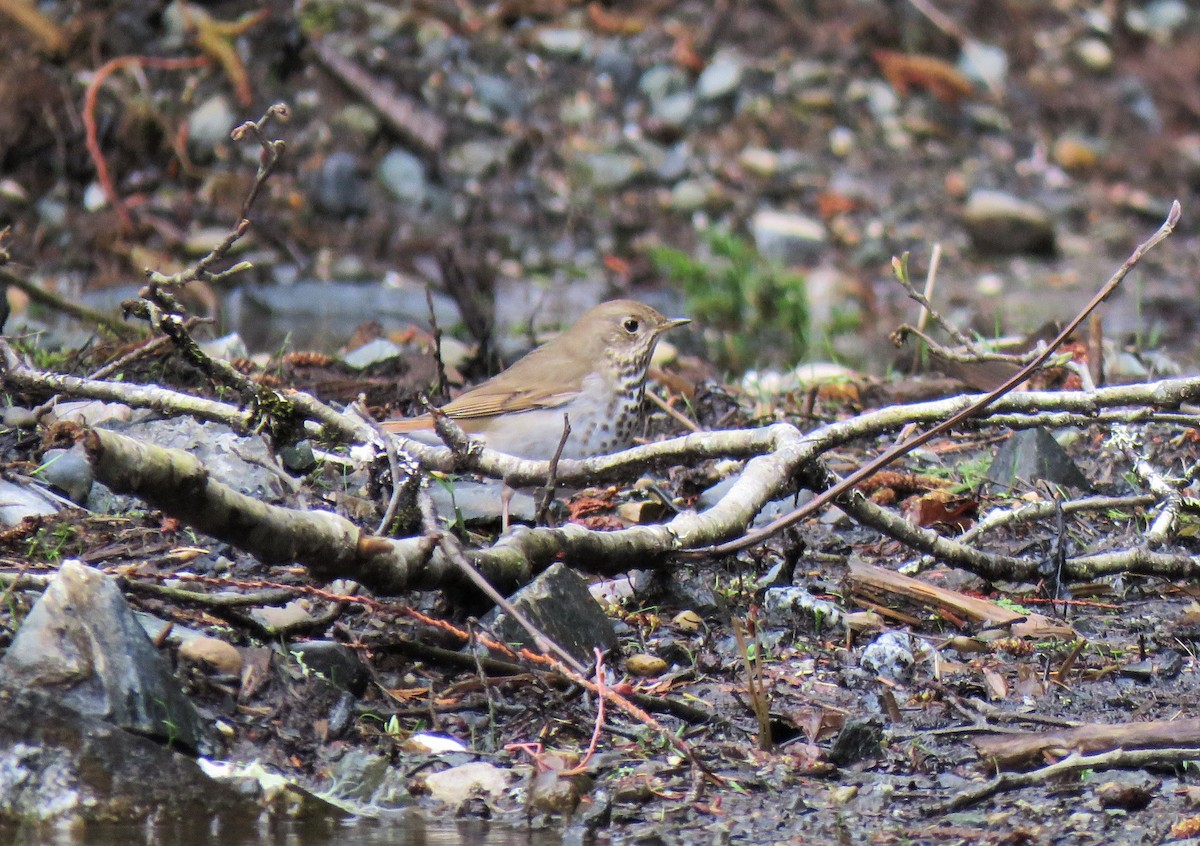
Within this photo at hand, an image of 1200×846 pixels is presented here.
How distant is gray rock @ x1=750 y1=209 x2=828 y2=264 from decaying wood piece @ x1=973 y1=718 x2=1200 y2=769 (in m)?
7.18

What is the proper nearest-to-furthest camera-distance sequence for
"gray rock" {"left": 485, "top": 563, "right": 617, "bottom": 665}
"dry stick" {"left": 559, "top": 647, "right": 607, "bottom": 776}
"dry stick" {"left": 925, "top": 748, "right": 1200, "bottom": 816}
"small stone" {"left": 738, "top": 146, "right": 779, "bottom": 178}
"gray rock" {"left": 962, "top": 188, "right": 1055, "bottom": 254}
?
1. "dry stick" {"left": 925, "top": 748, "right": 1200, "bottom": 816}
2. "dry stick" {"left": 559, "top": 647, "right": 607, "bottom": 776}
3. "gray rock" {"left": 485, "top": 563, "right": 617, "bottom": 665}
4. "gray rock" {"left": 962, "top": 188, "right": 1055, "bottom": 254}
5. "small stone" {"left": 738, "top": 146, "right": 779, "bottom": 178}

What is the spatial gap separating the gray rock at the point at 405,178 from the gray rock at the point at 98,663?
23.5 feet

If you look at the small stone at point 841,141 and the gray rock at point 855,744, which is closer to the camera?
the gray rock at point 855,744

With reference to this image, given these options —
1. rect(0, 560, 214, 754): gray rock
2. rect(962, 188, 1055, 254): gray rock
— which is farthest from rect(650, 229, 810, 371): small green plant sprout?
rect(0, 560, 214, 754): gray rock

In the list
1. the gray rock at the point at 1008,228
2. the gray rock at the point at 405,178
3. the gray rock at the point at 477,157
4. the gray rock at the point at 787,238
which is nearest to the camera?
the gray rock at the point at 405,178

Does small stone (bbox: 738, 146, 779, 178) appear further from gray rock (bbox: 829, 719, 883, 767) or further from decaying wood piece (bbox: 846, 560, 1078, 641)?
gray rock (bbox: 829, 719, 883, 767)

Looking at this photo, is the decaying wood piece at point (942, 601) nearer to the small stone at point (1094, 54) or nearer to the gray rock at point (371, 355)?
the gray rock at point (371, 355)

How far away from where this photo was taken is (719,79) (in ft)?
39.6

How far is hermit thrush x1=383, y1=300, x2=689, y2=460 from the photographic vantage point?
18.4 feet

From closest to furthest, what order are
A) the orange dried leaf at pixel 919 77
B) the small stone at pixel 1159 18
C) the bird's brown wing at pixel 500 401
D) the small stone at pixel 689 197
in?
the bird's brown wing at pixel 500 401 < the small stone at pixel 689 197 < the orange dried leaf at pixel 919 77 < the small stone at pixel 1159 18

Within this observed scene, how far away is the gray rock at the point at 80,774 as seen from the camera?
316 centimetres

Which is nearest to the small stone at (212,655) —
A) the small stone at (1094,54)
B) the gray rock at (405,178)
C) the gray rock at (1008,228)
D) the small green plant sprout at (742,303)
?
the small green plant sprout at (742,303)

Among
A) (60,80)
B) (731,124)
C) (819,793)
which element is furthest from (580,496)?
(731,124)

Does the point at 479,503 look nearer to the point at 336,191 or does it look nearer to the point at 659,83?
the point at 336,191
